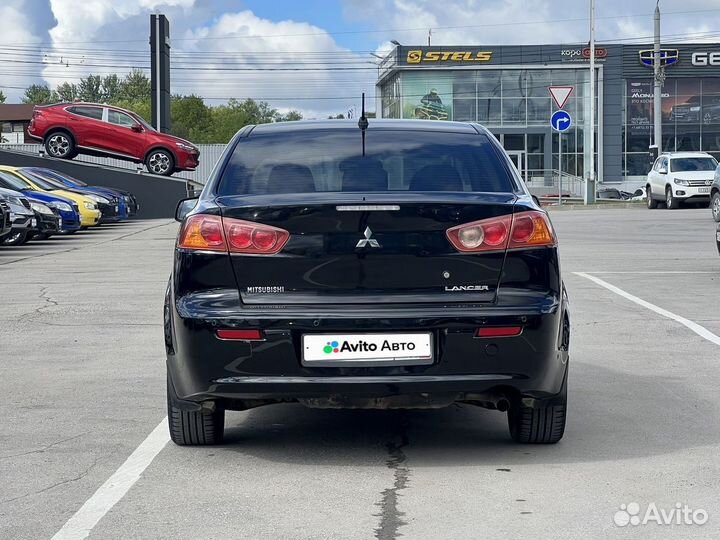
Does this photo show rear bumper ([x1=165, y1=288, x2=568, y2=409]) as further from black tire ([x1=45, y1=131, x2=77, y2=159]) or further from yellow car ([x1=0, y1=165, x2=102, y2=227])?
black tire ([x1=45, y1=131, x2=77, y2=159])

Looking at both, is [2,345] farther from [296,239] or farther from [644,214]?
[644,214]

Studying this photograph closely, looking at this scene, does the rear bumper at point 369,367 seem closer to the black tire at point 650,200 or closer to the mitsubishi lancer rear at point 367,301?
the mitsubishi lancer rear at point 367,301

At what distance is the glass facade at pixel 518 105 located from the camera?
77.3 metres

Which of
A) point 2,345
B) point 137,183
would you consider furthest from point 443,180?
point 137,183

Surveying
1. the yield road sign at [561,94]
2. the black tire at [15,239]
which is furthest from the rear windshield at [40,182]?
the yield road sign at [561,94]

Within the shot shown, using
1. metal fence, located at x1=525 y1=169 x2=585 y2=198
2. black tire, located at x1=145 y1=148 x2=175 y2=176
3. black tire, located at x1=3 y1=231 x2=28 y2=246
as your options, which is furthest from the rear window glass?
metal fence, located at x1=525 y1=169 x2=585 y2=198

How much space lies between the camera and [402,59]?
78.4m

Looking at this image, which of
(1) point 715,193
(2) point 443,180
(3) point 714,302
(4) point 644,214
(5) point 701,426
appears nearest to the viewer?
(2) point 443,180

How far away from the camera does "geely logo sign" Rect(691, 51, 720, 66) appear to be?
78.8 m

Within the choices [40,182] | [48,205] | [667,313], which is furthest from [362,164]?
[40,182]

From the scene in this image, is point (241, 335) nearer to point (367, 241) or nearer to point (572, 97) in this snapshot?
point (367, 241)

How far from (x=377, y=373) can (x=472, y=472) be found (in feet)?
Answer: 2.02

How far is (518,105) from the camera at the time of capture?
77.6 metres

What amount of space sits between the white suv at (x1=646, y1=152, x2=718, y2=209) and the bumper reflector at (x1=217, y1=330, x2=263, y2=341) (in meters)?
33.4
